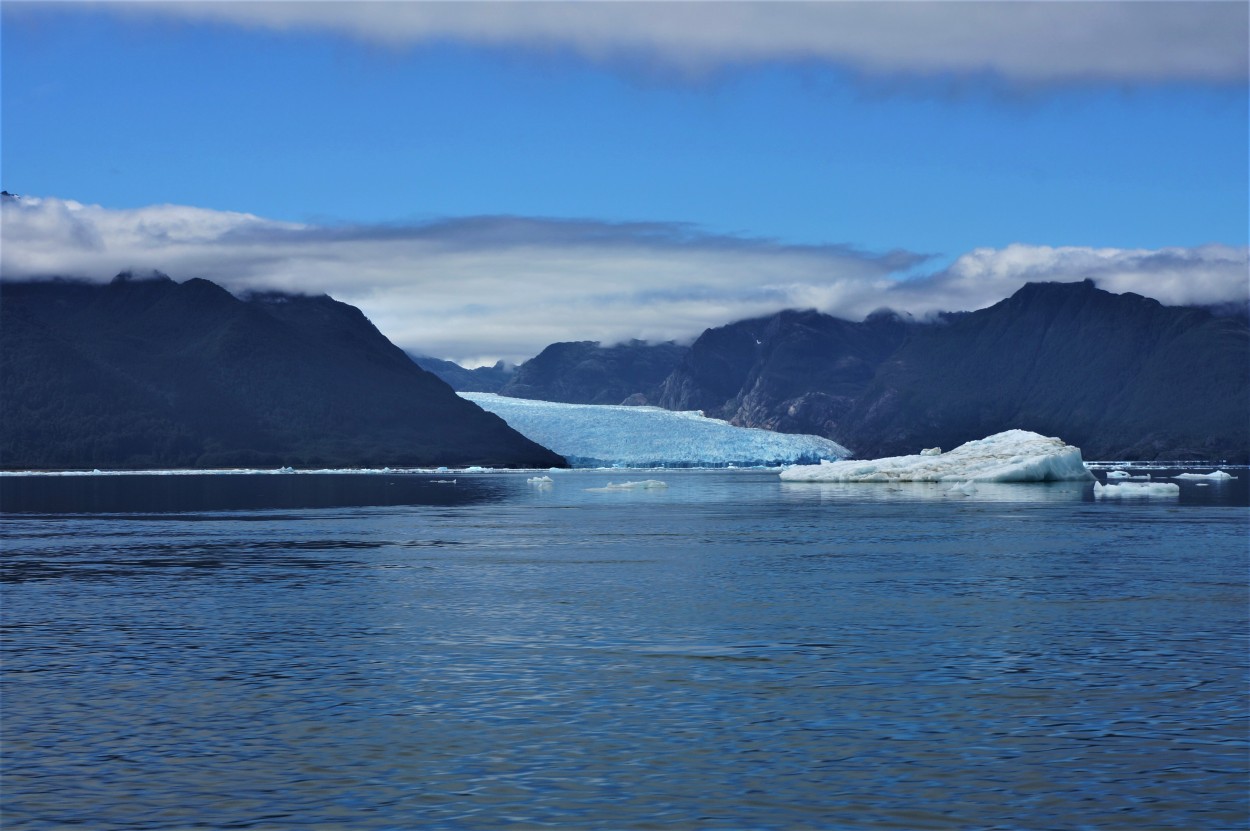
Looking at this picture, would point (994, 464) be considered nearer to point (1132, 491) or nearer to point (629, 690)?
point (1132, 491)

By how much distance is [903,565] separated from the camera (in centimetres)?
4559

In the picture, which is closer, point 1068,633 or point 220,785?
point 220,785

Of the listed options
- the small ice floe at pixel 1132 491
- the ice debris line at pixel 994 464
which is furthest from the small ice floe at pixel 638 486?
the small ice floe at pixel 1132 491

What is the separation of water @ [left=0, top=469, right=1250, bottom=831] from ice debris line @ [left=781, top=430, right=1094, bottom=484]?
228 ft

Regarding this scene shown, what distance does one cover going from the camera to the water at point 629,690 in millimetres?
16219

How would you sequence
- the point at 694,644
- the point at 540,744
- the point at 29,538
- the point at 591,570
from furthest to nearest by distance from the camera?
the point at 29,538
the point at 591,570
the point at 694,644
the point at 540,744

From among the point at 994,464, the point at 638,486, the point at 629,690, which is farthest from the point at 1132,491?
the point at 629,690

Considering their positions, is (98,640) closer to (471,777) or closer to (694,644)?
(694,644)

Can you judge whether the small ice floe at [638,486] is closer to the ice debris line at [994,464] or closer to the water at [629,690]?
the ice debris line at [994,464]

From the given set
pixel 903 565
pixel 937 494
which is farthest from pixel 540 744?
pixel 937 494

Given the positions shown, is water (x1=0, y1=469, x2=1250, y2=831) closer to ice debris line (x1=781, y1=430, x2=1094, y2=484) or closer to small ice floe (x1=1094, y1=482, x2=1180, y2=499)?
small ice floe (x1=1094, y1=482, x2=1180, y2=499)

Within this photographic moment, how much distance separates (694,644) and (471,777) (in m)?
11.4

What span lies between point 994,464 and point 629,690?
103 meters

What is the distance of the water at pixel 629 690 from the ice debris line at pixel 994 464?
69.6 m
